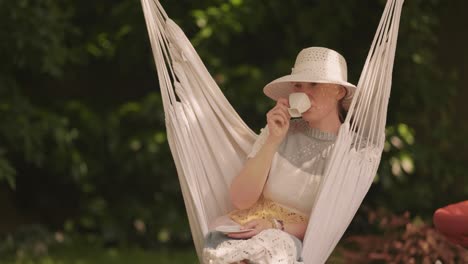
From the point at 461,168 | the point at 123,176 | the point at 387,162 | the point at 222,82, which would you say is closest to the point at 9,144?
the point at 123,176

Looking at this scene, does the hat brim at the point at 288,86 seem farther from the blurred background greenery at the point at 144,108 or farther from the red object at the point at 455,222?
the blurred background greenery at the point at 144,108

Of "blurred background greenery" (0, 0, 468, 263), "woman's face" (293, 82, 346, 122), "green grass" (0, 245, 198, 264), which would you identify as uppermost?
"woman's face" (293, 82, 346, 122)

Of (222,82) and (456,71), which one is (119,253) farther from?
(456,71)

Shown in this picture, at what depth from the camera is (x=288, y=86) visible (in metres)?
3.18

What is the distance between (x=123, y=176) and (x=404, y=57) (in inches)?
69.7

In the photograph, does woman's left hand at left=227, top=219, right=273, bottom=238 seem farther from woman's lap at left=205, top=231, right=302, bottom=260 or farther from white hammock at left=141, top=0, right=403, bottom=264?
white hammock at left=141, top=0, right=403, bottom=264

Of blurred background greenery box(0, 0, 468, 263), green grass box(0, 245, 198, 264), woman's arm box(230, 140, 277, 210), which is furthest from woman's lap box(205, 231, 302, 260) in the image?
blurred background greenery box(0, 0, 468, 263)

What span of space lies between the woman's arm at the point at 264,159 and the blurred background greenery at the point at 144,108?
85.8 inches

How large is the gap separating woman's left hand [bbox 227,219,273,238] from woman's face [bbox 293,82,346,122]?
14.3 inches

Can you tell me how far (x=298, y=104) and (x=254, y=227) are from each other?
400 millimetres

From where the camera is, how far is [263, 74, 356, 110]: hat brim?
9.87ft

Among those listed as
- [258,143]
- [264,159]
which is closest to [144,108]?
[258,143]

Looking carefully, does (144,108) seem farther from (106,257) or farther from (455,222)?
(455,222)

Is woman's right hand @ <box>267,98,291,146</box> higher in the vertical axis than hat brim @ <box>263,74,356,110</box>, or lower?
lower
